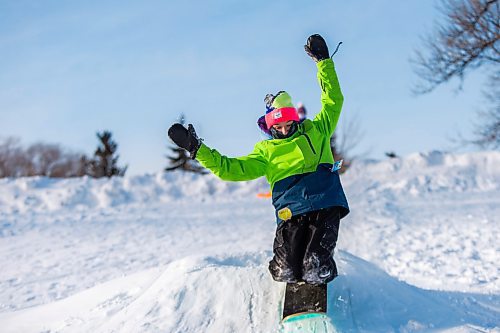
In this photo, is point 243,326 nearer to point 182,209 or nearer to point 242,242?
point 242,242

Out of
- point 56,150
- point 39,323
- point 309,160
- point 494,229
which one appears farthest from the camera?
point 56,150

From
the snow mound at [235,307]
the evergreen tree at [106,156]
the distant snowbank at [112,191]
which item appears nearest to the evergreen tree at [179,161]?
the evergreen tree at [106,156]

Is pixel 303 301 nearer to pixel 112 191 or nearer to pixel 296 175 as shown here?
pixel 296 175

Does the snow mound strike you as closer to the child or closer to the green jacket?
the child

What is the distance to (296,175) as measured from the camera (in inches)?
119

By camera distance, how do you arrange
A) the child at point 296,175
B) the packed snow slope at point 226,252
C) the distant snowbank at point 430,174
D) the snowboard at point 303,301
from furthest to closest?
the distant snowbank at point 430,174 < the packed snow slope at point 226,252 < the child at point 296,175 < the snowboard at point 303,301

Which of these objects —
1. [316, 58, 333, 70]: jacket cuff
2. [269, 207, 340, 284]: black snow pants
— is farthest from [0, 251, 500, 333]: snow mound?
[316, 58, 333, 70]: jacket cuff

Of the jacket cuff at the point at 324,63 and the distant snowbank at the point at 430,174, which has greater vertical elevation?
the jacket cuff at the point at 324,63

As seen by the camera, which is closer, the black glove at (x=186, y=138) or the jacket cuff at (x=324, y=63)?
the black glove at (x=186, y=138)

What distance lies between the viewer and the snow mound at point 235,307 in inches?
112

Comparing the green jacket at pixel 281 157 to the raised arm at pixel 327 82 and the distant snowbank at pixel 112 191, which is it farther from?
the distant snowbank at pixel 112 191

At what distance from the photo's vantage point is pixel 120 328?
115 inches

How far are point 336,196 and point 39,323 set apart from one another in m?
2.05

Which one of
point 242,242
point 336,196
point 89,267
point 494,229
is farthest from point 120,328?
point 494,229
